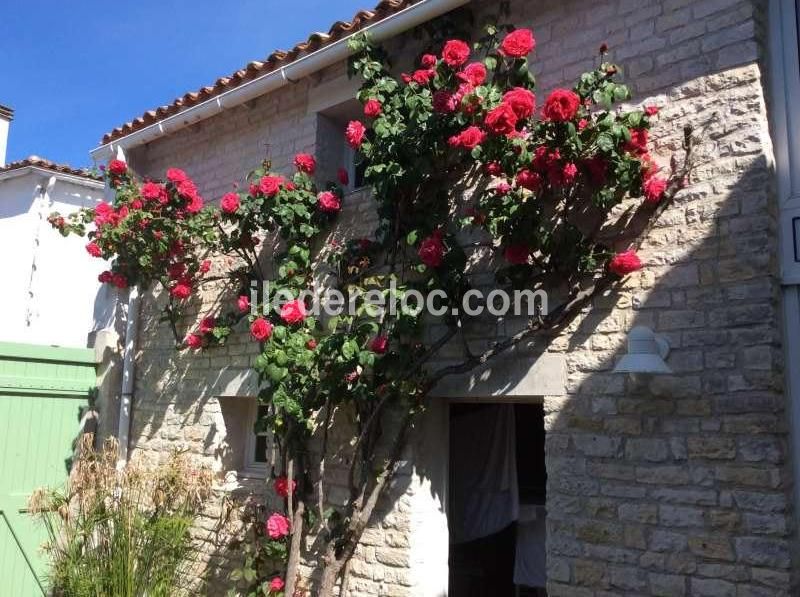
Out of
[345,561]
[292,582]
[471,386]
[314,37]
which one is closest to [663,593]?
[471,386]

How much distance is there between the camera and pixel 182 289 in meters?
5.89

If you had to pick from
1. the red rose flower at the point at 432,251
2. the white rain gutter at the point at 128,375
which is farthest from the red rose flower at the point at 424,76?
the white rain gutter at the point at 128,375

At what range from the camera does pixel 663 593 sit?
10.9 feet

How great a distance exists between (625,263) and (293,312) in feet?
7.38

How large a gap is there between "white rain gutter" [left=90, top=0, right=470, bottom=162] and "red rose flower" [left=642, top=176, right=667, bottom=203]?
186 cm

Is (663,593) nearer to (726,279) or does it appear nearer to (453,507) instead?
(726,279)

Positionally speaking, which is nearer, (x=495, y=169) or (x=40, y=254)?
(x=495, y=169)

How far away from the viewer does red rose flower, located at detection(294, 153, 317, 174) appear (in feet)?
17.4

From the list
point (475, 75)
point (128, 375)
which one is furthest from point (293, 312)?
point (128, 375)

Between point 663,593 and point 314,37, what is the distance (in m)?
4.60

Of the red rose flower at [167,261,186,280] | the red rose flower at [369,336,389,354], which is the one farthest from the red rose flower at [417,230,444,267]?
the red rose flower at [167,261,186,280]

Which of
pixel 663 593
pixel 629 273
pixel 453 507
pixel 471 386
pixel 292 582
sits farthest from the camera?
pixel 453 507

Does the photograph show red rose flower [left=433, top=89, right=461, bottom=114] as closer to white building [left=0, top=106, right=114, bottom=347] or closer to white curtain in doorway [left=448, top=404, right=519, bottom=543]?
white curtain in doorway [left=448, top=404, right=519, bottom=543]

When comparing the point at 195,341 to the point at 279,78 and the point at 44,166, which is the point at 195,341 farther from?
the point at 44,166
